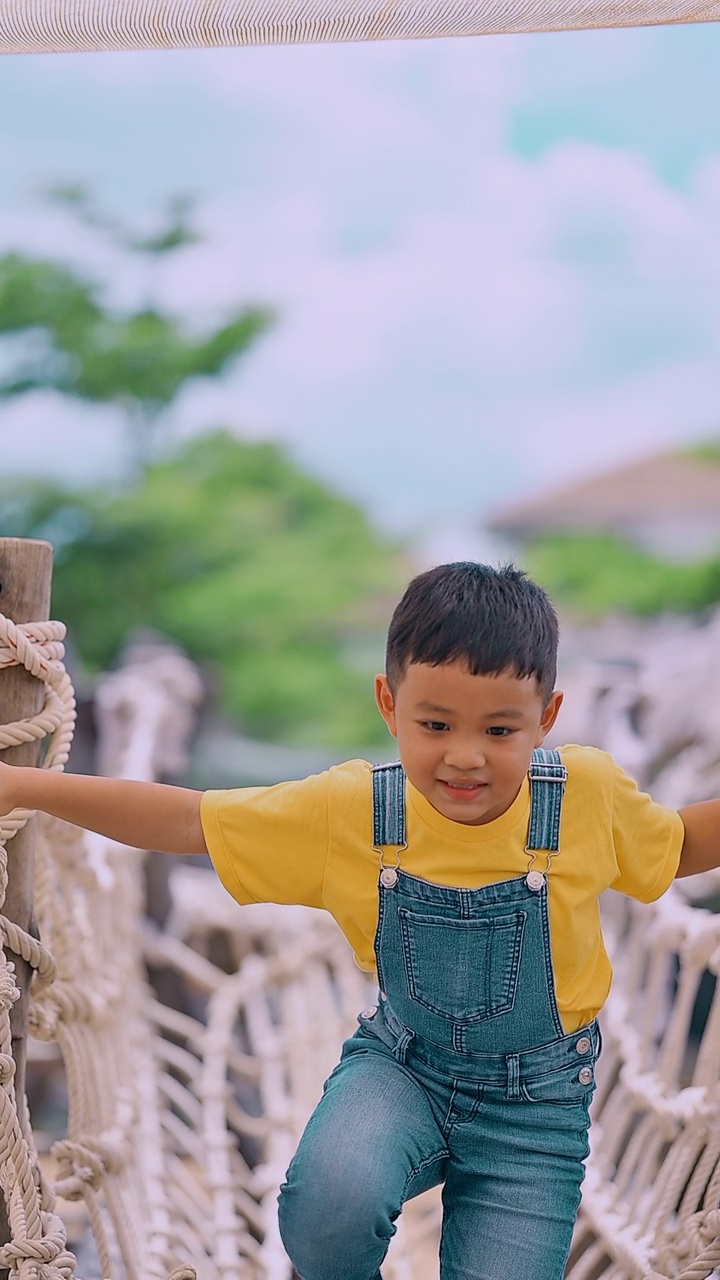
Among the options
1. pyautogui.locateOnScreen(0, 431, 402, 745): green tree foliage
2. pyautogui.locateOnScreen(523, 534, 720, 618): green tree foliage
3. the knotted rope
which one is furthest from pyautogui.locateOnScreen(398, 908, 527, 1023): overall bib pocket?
pyautogui.locateOnScreen(0, 431, 402, 745): green tree foliage

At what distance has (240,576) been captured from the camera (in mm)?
Answer: 6547

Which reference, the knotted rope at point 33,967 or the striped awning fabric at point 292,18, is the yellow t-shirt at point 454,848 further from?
the striped awning fabric at point 292,18

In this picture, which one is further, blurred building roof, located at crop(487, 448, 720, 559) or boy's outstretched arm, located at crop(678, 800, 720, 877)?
blurred building roof, located at crop(487, 448, 720, 559)

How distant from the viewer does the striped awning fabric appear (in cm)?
101

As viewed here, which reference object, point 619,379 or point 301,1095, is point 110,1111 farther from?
point 619,379

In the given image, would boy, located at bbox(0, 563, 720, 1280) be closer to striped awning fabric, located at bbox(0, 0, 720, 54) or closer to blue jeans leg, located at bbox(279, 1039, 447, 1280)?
blue jeans leg, located at bbox(279, 1039, 447, 1280)

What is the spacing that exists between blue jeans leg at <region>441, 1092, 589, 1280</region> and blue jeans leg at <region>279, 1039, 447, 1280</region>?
3 cm

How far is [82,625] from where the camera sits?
648 cm

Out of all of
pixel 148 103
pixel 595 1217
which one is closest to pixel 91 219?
pixel 148 103

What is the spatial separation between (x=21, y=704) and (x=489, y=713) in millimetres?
341

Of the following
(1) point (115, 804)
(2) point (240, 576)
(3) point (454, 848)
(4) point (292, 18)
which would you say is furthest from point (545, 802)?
(2) point (240, 576)

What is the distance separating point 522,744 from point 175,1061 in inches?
38.8

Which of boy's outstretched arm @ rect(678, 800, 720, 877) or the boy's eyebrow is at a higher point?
the boy's eyebrow

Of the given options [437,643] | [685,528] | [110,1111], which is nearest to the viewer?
[437,643]
